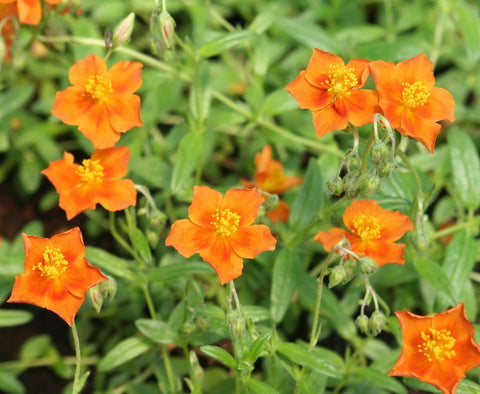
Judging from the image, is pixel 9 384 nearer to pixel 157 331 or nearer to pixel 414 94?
pixel 157 331

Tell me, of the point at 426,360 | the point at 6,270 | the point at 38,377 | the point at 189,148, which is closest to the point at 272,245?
the point at 426,360

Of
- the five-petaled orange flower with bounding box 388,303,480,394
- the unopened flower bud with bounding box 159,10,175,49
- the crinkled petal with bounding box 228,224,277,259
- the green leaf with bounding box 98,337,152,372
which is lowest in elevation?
the green leaf with bounding box 98,337,152,372

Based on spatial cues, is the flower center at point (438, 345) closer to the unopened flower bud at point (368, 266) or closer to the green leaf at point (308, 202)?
the unopened flower bud at point (368, 266)

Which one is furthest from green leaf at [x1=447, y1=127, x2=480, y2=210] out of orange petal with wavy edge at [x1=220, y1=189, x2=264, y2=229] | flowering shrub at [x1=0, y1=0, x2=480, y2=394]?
orange petal with wavy edge at [x1=220, y1=189, x2=264, y2=229]

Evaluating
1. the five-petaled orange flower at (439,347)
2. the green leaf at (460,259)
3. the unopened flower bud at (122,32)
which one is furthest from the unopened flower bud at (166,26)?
the green leaf at (460,259)

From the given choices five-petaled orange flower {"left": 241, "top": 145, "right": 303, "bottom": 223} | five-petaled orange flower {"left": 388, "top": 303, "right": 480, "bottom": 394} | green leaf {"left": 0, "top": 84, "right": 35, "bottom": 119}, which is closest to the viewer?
five-petaled orange flower {"left": 388, "top": 303, "right": 480, "bottom": 394}

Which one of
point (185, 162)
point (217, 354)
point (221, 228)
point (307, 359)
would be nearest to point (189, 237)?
point (221, 228)

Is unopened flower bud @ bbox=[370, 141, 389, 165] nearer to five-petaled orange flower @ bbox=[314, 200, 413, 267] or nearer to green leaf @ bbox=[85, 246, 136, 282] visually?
five-petaled orange flower @ bbox=[314, 200, 413, 267]
